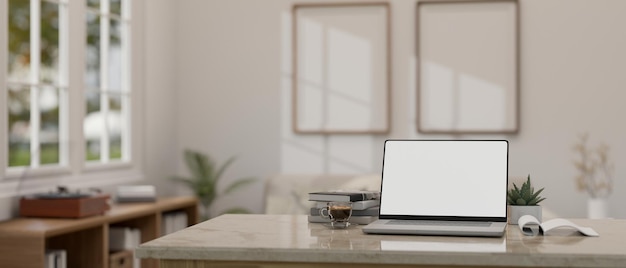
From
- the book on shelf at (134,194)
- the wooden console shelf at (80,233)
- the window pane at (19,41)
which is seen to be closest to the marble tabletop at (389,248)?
the wooden console shelf at (80,233)

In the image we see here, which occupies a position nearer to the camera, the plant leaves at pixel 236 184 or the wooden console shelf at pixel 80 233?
the wooden console shelf at pixel 80 233

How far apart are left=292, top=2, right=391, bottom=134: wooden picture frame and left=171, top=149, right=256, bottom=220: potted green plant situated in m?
0.56

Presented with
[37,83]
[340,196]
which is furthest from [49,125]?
[340,196]

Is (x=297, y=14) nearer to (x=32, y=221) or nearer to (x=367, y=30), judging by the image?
(x=367, y=30)

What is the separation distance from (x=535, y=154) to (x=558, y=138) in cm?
17

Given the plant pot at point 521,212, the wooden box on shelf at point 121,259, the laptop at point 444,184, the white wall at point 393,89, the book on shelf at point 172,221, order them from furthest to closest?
the white wall at point 393,89 < the book on shelf at point 172,221 < the wooden box on shelf at point 121,259 < the plant pot at point 521,212 < the laptop at point 444,184

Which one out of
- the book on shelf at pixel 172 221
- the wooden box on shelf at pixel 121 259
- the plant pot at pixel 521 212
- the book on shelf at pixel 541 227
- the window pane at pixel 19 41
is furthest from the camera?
the book on shelf at pixel 172 221

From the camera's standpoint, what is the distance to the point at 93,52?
507 cm

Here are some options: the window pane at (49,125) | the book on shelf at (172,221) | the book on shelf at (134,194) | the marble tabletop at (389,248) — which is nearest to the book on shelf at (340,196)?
the marble tabletop at (389,248)

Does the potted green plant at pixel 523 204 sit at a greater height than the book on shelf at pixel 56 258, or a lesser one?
greater

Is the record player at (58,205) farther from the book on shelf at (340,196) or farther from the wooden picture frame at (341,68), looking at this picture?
the wooden picture frame at (341,68)

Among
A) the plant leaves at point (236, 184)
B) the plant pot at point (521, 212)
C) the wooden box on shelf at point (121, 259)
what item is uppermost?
the plant pot at point (521, 212)

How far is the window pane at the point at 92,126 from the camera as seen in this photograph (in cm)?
500

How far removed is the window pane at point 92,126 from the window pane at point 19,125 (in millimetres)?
579
